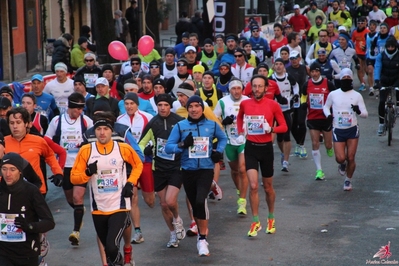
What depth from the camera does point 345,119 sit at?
14.2 m

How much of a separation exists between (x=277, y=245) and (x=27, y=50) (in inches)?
839

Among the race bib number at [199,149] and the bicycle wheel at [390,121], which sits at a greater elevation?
the race bib number at [199,149]

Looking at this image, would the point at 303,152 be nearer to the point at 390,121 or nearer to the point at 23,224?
the point at 390,121

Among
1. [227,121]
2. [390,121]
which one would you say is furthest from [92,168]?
[390,121]

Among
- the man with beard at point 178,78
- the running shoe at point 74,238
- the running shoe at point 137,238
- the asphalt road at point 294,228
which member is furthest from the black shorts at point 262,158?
the man with beard at point 178,78

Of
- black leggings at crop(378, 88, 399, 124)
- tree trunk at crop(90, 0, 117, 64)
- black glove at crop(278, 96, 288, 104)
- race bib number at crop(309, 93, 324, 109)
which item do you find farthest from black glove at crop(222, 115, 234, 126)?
tree trunk at crop(90, 0, 117, 64)

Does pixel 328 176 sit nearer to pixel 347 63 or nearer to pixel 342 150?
pixel 342 150

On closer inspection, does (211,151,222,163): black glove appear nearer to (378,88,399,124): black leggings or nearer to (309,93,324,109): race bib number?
(309,93,324,109): race bib number

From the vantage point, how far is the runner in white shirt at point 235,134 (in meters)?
13.0

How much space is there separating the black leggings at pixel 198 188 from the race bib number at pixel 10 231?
2815 mm

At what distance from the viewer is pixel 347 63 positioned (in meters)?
22.5

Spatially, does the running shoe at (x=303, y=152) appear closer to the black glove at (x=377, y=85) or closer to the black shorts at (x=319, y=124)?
the black shorts at (x=319, y=124)

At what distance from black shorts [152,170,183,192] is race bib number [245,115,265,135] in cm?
107

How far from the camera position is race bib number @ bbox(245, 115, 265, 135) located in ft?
38.6
